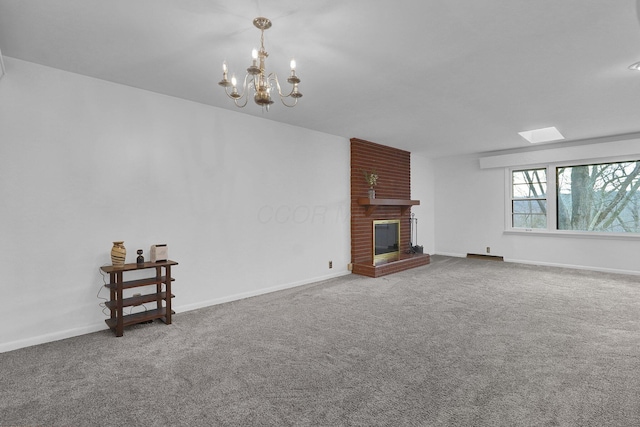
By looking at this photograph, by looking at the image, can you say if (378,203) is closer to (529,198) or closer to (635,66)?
(529,198)

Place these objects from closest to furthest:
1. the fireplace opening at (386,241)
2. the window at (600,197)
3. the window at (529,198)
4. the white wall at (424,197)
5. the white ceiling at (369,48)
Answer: the white ceiling at (369,48) < the window at (600,197) < the fireplace opening at (386,241) < the window at (529,198) < the white wall at (424,197)

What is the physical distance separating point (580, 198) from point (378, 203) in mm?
3932

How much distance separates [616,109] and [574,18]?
9.32 ft

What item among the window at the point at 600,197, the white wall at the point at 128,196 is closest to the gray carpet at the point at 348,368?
the white wall at the point at 128,196

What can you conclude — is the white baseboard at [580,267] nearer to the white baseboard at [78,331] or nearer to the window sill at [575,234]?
the window sill at [575,234]

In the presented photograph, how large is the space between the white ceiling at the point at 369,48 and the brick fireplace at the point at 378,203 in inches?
72.7

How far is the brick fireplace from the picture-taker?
5582mm

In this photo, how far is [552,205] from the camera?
20.3 ft

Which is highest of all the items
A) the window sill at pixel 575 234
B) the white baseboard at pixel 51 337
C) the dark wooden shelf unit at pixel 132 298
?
the window sill at pixel 575 234

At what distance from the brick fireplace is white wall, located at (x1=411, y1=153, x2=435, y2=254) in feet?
1.53

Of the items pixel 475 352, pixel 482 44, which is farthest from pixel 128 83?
pixel 475 352

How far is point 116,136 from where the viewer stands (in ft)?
10.3

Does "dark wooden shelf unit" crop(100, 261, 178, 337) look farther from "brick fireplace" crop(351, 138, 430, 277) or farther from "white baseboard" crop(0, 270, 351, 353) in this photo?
"brick fireplace" crop(351, 138, 430, 277)

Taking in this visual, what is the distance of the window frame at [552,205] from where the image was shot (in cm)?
554
